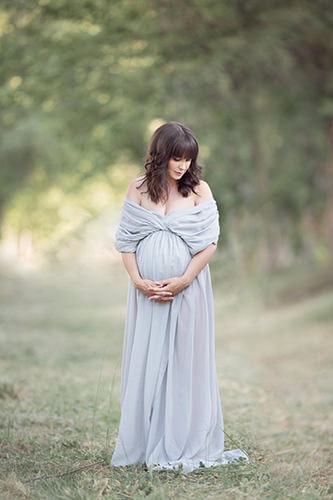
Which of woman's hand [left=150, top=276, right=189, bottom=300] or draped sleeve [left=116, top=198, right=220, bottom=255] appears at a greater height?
draped sleeve [left=116, top=198, right=220, bottom=255]

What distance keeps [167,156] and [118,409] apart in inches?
140

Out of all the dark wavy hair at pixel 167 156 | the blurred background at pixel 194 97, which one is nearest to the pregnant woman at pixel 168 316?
the dark wavy hair at pixel 167 156

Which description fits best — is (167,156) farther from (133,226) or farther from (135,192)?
(133,226)

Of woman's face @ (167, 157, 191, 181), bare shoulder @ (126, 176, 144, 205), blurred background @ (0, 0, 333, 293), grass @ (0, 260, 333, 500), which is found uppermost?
blurred background @ (0, 0, 333, 293)

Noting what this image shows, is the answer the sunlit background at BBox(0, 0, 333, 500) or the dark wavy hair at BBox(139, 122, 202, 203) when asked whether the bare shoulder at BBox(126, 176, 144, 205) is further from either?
the sunlit background at BBox(0, 0, 333, 500)

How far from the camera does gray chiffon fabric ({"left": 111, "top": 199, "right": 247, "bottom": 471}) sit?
19.5 feet

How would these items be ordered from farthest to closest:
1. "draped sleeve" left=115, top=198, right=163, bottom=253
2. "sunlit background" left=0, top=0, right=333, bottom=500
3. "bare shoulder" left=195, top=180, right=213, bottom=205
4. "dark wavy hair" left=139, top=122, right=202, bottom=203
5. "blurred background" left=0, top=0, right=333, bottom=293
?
1. "blurred background" left=0, top=0, right=333, bottom=293
2. "sunlit background" left=0, top=0, right=333, bottom=500
3. "bare shoulder" left=195, top=180, right=213, bottom=205
4. "draped sleeve" left=115, top=198, right=163, bottom=253
5. "dark wavy hair" left=139, top=122, right=202, bottom=203

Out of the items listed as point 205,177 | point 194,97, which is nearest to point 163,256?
point 205,177

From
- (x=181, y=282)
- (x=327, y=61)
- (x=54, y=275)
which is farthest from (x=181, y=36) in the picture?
(x=54, y=275)

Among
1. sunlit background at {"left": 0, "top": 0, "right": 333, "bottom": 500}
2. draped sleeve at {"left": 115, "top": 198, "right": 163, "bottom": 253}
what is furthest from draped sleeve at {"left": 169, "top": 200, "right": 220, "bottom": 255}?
sunlit background at {"left": 0, "top": 0, "right": 333, "bottom": 500}

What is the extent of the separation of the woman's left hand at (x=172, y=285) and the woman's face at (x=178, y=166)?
70cm

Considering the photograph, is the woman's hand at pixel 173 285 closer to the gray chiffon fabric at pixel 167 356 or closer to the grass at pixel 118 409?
the gray chiffon fabric at pixel 167 356

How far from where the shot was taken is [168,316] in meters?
6.02

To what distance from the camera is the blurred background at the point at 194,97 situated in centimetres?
1542
